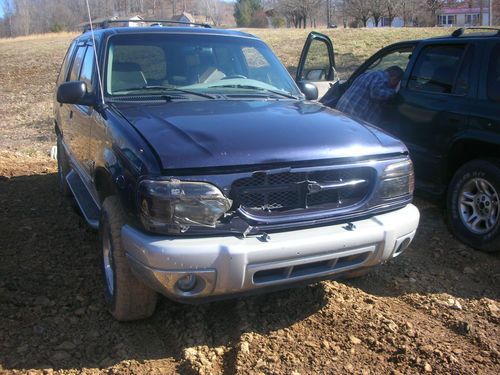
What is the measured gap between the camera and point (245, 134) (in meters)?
3.15

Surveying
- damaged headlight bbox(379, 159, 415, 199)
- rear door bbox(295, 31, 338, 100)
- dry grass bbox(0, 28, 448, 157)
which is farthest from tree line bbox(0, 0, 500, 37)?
damaged headlight bbox(379, 159, 415, 199)

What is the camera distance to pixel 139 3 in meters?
17.0

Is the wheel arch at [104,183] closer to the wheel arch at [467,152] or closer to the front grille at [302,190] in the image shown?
the front grille at [302,190]

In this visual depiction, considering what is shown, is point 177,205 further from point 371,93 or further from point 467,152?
point 371,93

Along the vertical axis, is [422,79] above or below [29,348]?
above

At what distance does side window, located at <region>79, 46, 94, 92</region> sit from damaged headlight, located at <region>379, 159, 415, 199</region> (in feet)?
7.97

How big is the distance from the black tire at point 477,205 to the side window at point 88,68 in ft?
10.8

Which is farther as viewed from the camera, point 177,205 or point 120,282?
point 120,282

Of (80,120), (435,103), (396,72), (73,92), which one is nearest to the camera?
(73,92)

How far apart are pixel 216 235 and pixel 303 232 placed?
0.49 meters

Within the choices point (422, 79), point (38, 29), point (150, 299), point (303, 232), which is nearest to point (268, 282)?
point (303, 232)

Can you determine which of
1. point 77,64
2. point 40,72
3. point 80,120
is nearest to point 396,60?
point 77,64

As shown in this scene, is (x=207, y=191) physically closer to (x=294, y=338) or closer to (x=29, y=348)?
(x=294, y=338)

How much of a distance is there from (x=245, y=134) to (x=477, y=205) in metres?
2.63
